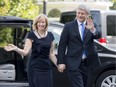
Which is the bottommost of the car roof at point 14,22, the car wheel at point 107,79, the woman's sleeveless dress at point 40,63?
the car wheel at point 107,79

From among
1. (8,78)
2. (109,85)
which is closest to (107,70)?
(109,85)

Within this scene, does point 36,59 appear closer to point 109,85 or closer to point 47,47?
point 47,47

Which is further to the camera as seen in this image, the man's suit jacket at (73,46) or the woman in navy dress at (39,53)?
the man's suit jacket at (73,46)

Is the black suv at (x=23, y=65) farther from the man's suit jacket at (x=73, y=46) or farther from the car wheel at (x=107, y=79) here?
the man's suit jacket at (x=73, y=46)

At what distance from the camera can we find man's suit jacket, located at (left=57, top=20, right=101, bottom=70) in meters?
6.16

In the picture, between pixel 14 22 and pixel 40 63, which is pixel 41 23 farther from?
Answer: pixel 14 22

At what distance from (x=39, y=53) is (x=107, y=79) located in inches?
90.1

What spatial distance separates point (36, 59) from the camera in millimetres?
6047

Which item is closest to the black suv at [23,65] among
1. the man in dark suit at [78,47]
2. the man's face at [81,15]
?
the man in dark suit at [78,47]

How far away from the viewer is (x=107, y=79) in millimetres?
7941

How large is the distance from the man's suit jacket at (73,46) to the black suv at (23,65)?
1325 mm

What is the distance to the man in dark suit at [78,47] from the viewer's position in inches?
242

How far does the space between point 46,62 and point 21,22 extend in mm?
1573

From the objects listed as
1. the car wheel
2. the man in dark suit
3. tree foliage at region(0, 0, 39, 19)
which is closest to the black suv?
the car wheel
